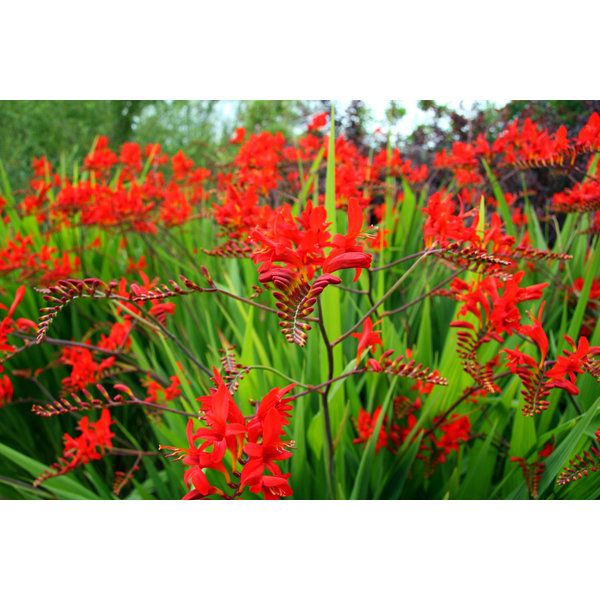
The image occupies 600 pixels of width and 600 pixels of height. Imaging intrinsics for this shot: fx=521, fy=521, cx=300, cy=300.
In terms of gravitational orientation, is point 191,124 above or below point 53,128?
above

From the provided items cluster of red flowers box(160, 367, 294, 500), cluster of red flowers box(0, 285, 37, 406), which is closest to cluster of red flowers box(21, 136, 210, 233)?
cluster of red flowers box(0, 285, 37, 406)

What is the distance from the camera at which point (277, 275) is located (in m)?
0.62

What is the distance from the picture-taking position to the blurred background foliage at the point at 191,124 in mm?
1957

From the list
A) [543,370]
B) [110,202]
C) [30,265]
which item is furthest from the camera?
[110,202]

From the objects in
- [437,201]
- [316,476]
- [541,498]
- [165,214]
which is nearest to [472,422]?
[541,498]

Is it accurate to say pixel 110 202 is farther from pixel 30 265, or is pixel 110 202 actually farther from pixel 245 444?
pixel 245 444

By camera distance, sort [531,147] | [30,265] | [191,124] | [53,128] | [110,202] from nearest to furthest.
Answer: [531,147] < [30,265] < [110,202] < [53,128] < [191,124]

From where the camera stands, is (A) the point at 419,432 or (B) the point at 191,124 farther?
(B) the point at 191,124

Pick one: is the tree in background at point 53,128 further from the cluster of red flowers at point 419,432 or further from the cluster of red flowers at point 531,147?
the cluster of red flowers at point 419,432

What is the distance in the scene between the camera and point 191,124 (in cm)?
528

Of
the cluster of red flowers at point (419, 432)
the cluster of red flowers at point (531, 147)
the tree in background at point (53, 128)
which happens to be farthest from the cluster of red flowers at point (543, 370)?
the tree in background at point (53, 128)

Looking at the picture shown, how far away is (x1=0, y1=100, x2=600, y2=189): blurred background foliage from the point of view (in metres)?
1.96

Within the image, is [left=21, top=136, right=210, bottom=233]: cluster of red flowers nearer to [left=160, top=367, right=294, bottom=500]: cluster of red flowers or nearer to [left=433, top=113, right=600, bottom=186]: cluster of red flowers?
[left=433, top=113, right=600, bottom=186]: cluster of red flowers

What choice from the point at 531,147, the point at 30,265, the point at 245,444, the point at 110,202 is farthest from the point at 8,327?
the point at 531,147
